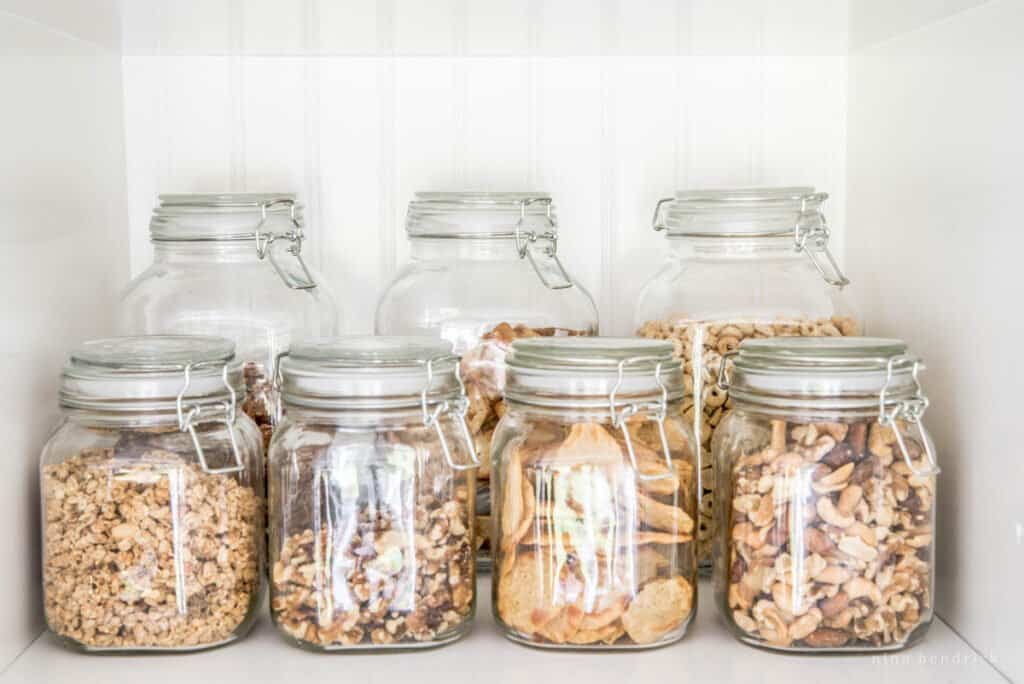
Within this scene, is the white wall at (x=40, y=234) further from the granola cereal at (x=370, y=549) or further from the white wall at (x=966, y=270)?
the white wall at (x=966, y=270)

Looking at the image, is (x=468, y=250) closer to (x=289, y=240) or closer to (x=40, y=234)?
(x=289, y=240)

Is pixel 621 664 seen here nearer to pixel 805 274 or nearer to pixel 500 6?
pixel 805 274

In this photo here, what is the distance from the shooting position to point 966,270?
2.84ft

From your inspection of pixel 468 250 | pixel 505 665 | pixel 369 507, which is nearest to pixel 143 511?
pixel 369 507

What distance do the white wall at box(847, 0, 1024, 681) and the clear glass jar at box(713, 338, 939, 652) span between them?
4 centimetres

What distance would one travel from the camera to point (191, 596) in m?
0.83

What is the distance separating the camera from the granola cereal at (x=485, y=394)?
3.23 feet

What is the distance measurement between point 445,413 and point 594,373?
108mm

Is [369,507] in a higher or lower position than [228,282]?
lower

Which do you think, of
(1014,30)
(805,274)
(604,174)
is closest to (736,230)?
(805,274)

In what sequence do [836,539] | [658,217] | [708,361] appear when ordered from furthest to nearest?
[658,217]
[708,361]
[836,539]

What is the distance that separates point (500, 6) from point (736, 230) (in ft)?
0.86

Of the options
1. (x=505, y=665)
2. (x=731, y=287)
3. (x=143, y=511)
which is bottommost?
(x=505, y=665)

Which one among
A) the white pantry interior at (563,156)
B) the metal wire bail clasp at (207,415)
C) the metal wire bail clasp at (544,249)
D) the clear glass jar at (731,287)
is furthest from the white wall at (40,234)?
the clear glass jar at (731,287)
